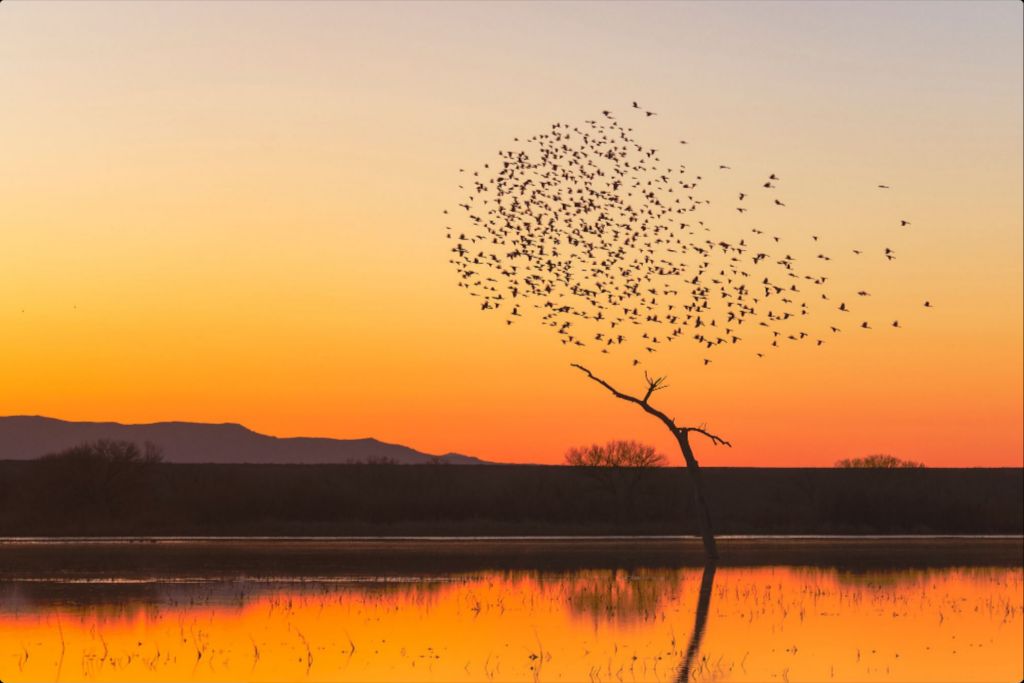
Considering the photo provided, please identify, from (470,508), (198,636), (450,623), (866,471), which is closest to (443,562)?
(450,623)

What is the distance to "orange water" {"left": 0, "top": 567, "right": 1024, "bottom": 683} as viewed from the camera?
25.2 meters

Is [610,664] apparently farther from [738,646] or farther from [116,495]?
[116,495]

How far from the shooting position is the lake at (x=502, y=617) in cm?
2558

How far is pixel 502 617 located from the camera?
33500mm

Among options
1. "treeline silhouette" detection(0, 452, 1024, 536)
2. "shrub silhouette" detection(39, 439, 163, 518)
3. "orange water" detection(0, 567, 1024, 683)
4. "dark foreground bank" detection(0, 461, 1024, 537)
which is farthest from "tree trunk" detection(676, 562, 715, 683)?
"shrub silhouette" detection(39, 439, 163, 518)

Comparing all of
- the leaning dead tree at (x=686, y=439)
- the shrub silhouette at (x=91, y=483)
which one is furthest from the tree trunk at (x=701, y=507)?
the shrub silhouette at (x=91, y=483)

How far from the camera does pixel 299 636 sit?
29.5m

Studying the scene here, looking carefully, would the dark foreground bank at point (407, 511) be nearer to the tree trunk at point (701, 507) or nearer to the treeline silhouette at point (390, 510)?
the treeline silhouette at point (390, 510)

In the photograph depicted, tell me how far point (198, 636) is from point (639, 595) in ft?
42.1

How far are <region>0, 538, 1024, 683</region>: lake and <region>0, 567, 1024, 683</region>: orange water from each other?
2.5 inches

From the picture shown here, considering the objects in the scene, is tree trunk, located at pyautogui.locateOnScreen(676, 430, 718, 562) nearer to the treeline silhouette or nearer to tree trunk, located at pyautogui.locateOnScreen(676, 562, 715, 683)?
tree trunk, located at pyautogui.locateOnScreen(676, 562, 715, 683)

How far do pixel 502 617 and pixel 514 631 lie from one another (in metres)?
2.63

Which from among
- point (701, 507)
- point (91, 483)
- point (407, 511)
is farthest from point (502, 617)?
point (91, 483)

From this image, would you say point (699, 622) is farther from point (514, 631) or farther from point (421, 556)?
point (421, 556)
